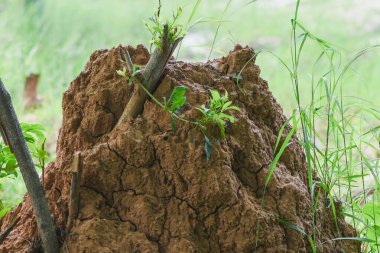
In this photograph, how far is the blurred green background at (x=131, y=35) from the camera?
279 inches

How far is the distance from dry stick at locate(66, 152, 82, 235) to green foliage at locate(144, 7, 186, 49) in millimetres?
375

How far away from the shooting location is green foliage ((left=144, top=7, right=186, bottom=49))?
1586mm

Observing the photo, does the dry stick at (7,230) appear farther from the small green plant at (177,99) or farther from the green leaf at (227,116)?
the green leaf at (227,116)

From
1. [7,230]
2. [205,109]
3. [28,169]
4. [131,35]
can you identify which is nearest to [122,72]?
[205,109]

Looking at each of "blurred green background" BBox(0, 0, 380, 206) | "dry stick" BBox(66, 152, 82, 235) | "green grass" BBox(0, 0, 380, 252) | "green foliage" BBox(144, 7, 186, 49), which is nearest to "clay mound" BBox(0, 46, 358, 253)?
"dry stick" BBox(66, 152, 82, 235)

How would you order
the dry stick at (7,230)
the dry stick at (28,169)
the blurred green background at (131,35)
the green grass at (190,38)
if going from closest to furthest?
the dry stick at (28,169) → the dry stick at (7,230) → the green grass at (190,38) → the blurred green background at (131,35)

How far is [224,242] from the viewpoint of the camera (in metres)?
1.62

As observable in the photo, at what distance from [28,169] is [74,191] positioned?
134mm

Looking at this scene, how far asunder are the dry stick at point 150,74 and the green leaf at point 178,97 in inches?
4.0

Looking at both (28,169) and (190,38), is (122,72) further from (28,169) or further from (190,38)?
(190,38)

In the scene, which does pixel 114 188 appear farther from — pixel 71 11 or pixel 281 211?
pixel 71 11

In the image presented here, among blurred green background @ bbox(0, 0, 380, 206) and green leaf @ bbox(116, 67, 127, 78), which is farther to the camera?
blurred green background @ bbox(0, 0, 380, 206)

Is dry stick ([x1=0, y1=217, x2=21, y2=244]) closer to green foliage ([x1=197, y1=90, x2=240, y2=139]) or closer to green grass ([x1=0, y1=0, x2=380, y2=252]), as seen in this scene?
green foliage ([x1=197, y1=90, x2=240, y2=139])

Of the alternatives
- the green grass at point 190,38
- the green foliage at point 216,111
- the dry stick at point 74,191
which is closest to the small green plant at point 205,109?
the green foliage at point 216,111
